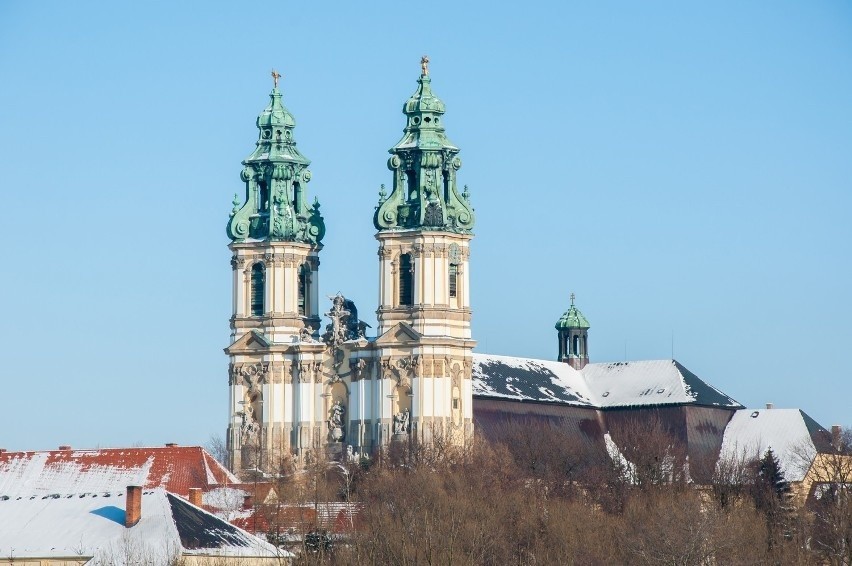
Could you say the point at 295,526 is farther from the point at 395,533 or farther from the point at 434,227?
the point at 434,227

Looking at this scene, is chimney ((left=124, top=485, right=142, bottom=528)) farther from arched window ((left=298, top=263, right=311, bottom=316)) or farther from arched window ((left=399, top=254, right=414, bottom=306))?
arched window ((left=298, top=263, right=311, bottom=316))

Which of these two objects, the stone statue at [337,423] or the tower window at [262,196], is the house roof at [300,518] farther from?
the tower window at [262,196]

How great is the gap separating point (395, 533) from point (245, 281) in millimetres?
44615

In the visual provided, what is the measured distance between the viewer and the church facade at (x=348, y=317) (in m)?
138

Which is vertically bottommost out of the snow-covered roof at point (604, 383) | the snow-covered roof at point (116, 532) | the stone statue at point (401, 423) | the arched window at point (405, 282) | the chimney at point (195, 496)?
the snow-covered roof at point (116, 532)

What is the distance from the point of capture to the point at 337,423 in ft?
462

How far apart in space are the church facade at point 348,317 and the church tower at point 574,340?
20112mm

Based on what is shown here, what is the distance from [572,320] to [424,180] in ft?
78.5

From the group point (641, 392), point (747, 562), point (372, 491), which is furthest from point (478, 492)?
point (641, 392)

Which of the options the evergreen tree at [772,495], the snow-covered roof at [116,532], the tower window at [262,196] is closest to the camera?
the snow-covered roof at [116,532]

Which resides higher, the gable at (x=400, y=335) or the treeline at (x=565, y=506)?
the gable at (x=400, y=335)

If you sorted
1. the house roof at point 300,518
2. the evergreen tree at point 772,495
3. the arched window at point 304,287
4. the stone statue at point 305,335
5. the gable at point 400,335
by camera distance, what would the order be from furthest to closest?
the arched window at point 304,287 → the stone statue at point 305,335 → the gable at point 400,335 → the evergreen tree at point 772,495 → the house roof at point 300,518

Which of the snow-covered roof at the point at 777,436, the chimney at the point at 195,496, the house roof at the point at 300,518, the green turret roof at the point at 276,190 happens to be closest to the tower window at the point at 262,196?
the green turret roof at the point at 276,190

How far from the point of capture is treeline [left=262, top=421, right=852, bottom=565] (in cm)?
10175
